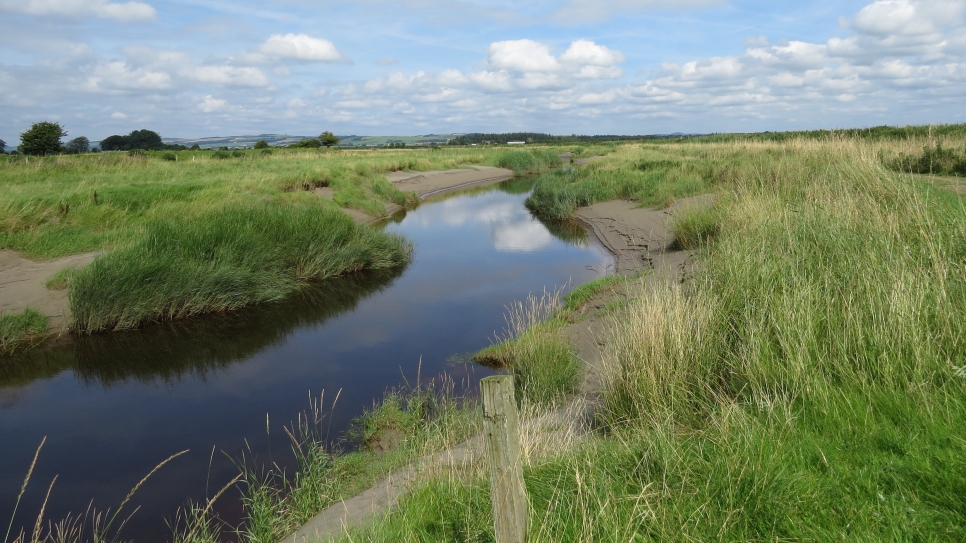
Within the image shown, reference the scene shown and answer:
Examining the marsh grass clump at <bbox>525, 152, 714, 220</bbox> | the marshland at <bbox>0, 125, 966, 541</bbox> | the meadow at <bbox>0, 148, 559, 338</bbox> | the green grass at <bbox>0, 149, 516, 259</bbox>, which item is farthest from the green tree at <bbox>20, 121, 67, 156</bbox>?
the marsh grass clump at <bbox>525, 152, 714, 220</bbox>

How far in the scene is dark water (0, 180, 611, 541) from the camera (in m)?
6.10

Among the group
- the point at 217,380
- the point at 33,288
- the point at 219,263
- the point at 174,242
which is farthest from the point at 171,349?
the point at 33,288

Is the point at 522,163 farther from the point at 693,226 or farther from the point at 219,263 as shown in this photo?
the point at 219,263

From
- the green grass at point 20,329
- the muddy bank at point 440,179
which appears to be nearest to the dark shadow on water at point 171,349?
the green grass at point 20,329

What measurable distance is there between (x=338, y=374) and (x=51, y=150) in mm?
40774

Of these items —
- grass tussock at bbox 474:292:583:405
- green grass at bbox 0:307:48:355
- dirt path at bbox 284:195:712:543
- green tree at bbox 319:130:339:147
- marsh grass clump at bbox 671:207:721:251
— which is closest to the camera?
dirt path at bbox 284:195:712:543

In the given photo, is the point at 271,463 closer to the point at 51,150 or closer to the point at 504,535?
the point at 504,535

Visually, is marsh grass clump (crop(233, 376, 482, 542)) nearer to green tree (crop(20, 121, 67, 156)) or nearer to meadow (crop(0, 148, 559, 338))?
meadow (crop(0, 148, 559, 338))

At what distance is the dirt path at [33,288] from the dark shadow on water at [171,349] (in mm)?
744

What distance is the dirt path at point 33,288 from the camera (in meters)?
10.2

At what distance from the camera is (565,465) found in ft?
12.3

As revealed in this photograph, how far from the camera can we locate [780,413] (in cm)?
392

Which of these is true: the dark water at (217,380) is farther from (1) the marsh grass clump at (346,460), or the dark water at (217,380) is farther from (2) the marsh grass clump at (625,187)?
(2) the marsh grass clump at (625,187)

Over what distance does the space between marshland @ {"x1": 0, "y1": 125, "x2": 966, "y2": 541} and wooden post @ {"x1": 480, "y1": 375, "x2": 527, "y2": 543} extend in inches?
12.4
